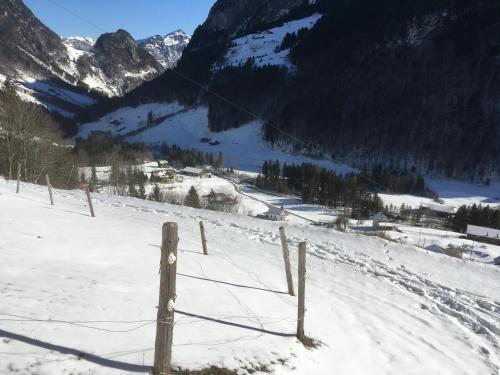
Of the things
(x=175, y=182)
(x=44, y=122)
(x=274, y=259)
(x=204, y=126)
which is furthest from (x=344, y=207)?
(x=204, y=126)

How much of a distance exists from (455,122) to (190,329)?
505ft

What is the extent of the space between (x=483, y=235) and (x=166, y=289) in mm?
71526

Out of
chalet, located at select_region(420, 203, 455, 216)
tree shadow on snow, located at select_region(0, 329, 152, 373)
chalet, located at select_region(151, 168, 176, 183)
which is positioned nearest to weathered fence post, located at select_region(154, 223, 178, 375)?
tree shadow on snow, located at select_region(0, 329, 152, 373)

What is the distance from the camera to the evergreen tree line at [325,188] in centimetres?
8625

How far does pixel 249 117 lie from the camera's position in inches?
7254

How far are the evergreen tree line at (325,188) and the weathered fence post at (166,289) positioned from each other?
3119 inches

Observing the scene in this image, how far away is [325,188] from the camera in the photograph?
310ft

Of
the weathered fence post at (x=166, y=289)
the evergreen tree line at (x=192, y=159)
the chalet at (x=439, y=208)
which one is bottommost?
the chalet at (x=439, y=208)

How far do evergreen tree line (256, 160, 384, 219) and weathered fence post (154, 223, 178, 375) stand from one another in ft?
260

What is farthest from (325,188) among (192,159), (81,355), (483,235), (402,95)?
(81,355)

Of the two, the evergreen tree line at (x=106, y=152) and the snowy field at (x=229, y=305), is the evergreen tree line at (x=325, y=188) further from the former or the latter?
the snowy field at (x=229, y=305)

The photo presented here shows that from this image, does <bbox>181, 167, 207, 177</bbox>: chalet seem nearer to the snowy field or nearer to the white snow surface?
the white snow surface

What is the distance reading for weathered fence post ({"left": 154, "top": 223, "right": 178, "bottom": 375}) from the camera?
4586 mm

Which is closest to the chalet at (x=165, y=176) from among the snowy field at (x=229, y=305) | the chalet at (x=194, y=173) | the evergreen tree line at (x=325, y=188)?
the chalet at (x=194, y=173)
